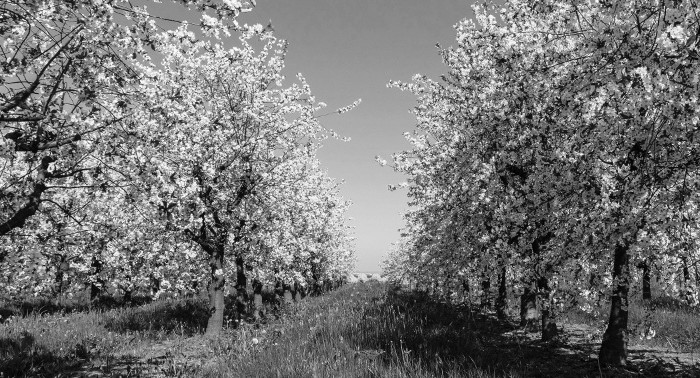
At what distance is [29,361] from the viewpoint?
31.6 feet

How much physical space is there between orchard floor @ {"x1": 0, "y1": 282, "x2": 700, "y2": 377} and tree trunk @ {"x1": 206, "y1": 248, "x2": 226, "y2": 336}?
1.65 feet

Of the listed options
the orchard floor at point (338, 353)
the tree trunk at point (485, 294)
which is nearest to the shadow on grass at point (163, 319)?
the orchard floor at point (338, 353)

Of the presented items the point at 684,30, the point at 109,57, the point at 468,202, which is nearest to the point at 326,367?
the point at 109,57

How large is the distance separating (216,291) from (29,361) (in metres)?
4.94

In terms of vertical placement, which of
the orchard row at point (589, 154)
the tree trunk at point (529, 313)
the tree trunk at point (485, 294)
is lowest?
the tree trunk at point (529, 313)

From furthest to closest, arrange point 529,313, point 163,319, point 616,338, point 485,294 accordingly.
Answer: point 163,319 < point 529,313 < point 485,294 < point 616,338

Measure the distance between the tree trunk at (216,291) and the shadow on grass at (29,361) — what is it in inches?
152

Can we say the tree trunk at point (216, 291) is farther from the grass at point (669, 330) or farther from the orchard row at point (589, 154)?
the grass at point (669, 330)

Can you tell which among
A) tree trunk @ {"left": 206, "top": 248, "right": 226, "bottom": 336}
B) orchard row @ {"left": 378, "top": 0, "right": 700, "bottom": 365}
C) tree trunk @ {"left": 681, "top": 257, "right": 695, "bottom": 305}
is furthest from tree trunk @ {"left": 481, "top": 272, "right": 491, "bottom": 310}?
tree trunk @ {"left": 206, "top": 248, "right": 226, "bottom": 336}

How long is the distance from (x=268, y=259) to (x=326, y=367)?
12394 millimetres

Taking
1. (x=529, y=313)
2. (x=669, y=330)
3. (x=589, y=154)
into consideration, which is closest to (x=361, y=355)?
(x=589, y=154)

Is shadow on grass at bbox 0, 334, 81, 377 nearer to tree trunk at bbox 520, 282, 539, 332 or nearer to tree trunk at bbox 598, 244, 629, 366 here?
tree trunk at bbox 598, 244, 629, 366

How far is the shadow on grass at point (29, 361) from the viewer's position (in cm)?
892

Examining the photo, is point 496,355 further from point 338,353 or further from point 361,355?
point 338,353
